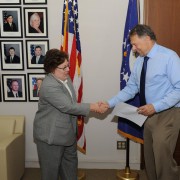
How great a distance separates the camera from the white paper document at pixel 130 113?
289 centimetres

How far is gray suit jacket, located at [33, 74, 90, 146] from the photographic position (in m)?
2.69

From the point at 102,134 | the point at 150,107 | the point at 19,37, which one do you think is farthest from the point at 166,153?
the point at 19,37

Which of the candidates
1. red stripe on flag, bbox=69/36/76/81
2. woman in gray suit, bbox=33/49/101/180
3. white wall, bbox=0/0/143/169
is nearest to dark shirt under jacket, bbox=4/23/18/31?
white wall, bbox=0/0/143/169

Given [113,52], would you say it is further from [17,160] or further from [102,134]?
[17,160]

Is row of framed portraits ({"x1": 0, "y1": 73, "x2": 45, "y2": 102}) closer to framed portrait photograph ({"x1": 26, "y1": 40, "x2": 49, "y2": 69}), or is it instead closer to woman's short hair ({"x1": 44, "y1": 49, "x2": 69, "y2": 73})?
framed portrait photograph ({"x1": 26, "y1": 40, "x2": 49, "y2": 69})

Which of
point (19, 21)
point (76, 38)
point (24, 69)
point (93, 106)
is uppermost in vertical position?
point (19, 21)

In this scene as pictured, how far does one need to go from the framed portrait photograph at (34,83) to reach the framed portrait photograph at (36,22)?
1.72 feet

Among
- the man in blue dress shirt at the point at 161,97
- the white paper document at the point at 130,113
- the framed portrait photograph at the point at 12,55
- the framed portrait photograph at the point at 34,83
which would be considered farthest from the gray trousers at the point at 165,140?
the framed portrait photograph at the point at 12,55

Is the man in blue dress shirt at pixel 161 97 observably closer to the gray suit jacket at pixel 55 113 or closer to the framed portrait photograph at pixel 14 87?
the gray suit jacket at pixel 55 113

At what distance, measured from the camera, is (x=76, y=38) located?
3.54 metres

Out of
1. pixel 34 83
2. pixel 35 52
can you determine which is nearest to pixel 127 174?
pixel 34 83

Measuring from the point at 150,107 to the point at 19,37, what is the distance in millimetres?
2015

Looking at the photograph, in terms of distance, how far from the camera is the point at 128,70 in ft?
11.7

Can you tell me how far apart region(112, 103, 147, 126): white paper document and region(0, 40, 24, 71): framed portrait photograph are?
1.52 metres
